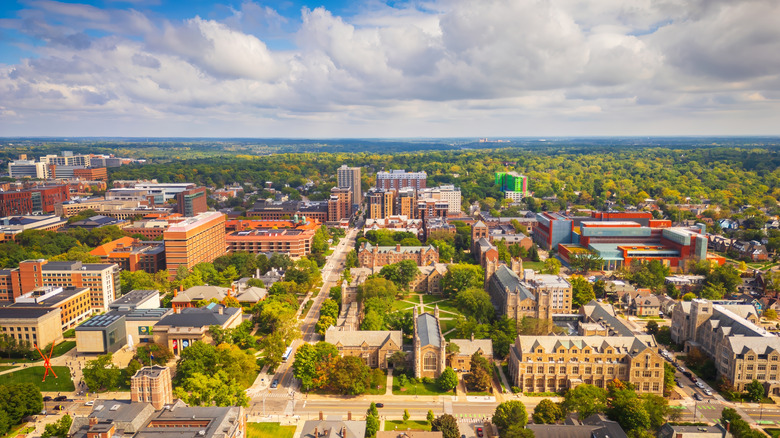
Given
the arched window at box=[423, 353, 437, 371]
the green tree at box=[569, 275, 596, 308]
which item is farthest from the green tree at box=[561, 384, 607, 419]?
the green tree at box=[569, 275, 596, 308]

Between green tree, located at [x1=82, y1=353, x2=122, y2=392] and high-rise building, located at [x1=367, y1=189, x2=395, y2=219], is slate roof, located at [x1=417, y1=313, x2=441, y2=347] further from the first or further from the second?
high-rise building, located at [x1=367, y1=189, x2=395, y2=219]

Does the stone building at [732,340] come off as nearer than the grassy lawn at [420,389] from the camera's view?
Yes

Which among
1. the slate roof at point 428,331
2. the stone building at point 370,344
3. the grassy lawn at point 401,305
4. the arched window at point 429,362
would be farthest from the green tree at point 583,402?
the grassy lawn at point 401,305

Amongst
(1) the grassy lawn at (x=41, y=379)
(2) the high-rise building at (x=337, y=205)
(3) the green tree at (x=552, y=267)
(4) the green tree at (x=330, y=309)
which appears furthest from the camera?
(2) the high-rise building at (x=337, y=205)

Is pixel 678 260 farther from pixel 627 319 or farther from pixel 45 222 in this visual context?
pixel 45 222

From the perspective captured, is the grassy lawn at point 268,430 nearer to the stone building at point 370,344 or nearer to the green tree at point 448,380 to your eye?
the stone building at point 370,344

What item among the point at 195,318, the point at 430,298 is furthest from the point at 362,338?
the point at 430,298
